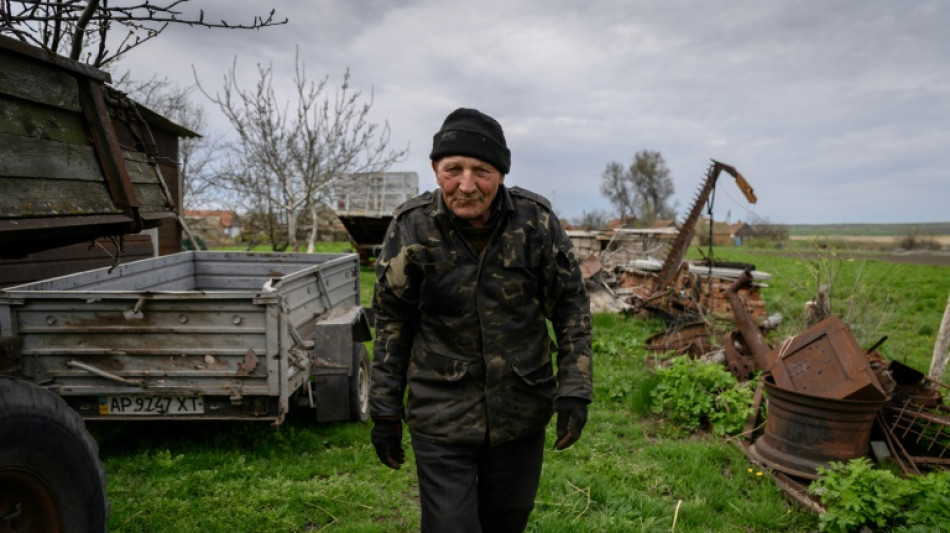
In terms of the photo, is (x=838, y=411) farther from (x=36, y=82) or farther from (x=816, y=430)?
(x=36, y=82)

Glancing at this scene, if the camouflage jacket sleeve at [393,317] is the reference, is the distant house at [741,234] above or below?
above

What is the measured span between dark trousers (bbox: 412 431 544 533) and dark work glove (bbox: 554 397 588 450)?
0.15 m

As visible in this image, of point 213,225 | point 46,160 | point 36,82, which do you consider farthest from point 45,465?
point 213,225

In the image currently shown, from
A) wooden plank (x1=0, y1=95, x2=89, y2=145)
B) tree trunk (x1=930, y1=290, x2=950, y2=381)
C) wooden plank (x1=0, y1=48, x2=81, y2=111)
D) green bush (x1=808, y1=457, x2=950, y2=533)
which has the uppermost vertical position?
wooden plank (x1=0, y1=48, x2=81, y2=111)

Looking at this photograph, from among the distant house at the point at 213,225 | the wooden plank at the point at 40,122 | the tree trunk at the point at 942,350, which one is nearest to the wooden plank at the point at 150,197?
the wooden plank at the point at 40,122

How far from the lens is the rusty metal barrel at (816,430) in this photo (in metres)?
3.82

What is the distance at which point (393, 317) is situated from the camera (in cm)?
231

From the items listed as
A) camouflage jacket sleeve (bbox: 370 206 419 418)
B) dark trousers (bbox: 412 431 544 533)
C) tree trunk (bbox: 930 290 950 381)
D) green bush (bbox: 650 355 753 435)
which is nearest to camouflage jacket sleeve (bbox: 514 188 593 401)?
dark trousers (bbox: 412 431 544 533)

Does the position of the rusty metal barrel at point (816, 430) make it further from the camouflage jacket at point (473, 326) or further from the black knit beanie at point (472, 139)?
the black knit beanie at point (472, 139)

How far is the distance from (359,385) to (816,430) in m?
3.63

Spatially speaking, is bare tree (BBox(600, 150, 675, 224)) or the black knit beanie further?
bare tree (BBox(600, 150, 675, 224))

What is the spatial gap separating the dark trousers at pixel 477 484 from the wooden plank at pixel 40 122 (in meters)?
1.84

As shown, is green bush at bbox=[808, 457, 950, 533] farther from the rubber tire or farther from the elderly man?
the rubber tire

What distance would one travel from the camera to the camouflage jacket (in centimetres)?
221
